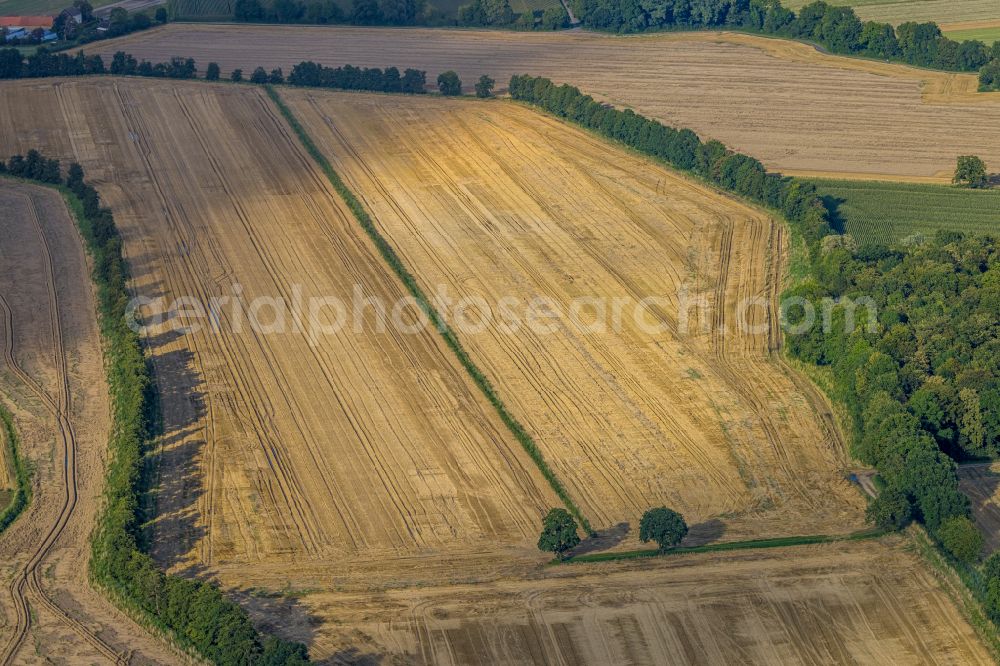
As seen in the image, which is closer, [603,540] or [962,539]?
[962,539]

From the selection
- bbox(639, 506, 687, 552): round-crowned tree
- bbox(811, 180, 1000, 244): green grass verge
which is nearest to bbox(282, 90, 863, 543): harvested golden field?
bbox(639, 506, 687, 552): round-crowned tree

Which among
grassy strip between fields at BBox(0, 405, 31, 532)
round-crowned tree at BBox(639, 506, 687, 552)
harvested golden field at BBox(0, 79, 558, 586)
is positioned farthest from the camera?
grassy strip between fields at BBox(0, 405, 31, 532)

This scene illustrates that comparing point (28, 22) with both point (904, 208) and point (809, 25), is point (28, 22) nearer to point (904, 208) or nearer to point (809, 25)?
point (809, 25)

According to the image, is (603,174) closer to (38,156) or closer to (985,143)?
(985,143)

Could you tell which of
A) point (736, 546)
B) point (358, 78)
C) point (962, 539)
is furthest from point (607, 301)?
point (358, 78)

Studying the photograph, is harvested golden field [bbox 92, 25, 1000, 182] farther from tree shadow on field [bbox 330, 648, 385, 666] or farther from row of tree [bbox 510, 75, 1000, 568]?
tree shadow on field [bbox 330, 648, 385, 666]

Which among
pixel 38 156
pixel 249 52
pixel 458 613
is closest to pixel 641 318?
pixel 458 613
